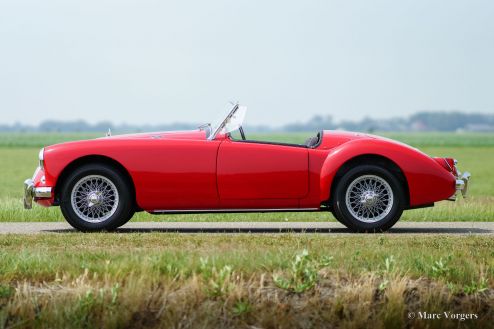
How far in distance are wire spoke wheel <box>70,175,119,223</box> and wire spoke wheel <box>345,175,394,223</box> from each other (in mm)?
2686

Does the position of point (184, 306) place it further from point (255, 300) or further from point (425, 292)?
point (425, 292)

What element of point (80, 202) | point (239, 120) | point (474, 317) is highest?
point (239, 120)

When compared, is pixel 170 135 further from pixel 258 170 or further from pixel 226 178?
pixel 258 170

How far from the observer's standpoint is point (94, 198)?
10812mm

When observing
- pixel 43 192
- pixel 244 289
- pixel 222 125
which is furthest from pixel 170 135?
pixel 244 289

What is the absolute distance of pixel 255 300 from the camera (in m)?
7.32

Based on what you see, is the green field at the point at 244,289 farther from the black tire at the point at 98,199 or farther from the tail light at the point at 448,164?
the tail light at the point at 448,164

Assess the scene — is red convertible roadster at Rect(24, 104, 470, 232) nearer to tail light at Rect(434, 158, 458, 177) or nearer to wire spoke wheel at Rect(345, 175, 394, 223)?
wire spoke wheel at Rect(345, 175, 394, 223)

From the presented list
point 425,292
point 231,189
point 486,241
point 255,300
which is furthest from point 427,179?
point 255,300

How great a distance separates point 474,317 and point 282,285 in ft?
5.11

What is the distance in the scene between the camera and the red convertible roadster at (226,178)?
10766 millimetres

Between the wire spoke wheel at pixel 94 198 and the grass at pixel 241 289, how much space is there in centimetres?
256

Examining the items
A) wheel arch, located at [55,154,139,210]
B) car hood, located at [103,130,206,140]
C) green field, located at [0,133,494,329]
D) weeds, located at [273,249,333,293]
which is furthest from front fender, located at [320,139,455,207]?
weeds, located at [273,249,333,293]

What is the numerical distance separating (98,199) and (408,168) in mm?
3574
